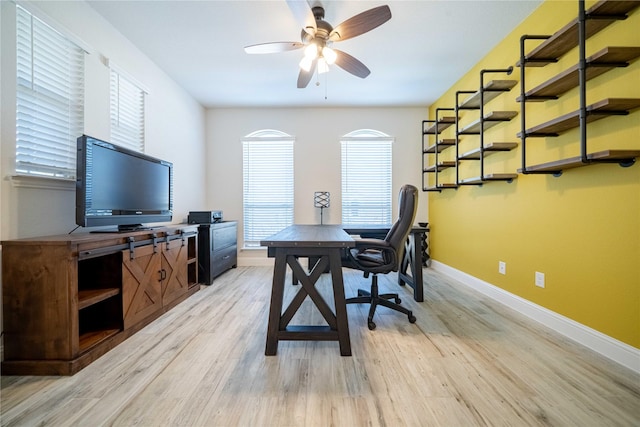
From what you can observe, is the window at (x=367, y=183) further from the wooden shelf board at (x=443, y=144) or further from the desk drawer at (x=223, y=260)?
the desk drawer at (x=223, y=260)

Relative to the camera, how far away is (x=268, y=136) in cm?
463

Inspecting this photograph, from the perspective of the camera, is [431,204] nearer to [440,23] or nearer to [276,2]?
[440,23]

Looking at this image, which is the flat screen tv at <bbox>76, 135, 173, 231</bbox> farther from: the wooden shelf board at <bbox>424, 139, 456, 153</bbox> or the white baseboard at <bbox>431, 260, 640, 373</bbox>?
the white baseboard at <bbox>431, 260, 640, 373</bbox>

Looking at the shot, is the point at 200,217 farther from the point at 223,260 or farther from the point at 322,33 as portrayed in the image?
the point at 322,33

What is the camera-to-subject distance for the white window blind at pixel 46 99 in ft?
5.81

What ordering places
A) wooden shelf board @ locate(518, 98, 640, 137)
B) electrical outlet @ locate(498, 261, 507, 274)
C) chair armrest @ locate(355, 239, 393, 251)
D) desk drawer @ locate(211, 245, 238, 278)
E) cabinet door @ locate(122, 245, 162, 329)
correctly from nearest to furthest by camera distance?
wooden shelf board @ locate(518, 98, 640, 137)
cabinet door @ locate(122, 245, 162, 329)
chair armrest @ locate(355, 239, 393, 251)
electrical outlet @ locate(498, 261, 507, 274)
desk drawer @ locate(211, 245, 238, 278)

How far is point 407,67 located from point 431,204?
7.42ft

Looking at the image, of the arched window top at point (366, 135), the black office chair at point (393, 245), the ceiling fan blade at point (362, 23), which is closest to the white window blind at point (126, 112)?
the ceiling fan blade at point (362, 23)

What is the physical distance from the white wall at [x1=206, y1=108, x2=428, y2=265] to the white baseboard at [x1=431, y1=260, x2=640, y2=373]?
220cm

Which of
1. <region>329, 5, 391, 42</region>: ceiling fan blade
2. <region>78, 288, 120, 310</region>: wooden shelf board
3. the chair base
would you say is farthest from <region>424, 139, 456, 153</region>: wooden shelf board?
<region>78, 288, 120, 310</region>: wooden shelf board

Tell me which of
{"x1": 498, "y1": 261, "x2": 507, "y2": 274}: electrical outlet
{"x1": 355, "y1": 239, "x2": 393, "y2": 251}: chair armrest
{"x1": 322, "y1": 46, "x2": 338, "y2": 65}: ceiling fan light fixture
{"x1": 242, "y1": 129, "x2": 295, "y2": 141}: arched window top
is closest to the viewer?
{"x1": 355, "y1": 239, "x2": 393, "y2": 251}: chair armrest

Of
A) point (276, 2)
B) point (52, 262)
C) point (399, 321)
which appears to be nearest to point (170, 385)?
point (52, 262)

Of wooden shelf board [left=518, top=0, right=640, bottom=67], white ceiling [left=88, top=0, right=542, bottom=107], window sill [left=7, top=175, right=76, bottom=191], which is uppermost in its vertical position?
white ceiling [left=88, top=0, right=542, bottom=107]

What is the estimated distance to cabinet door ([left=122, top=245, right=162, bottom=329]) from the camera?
6.59 feet
